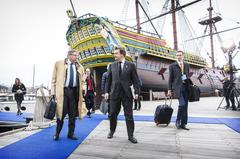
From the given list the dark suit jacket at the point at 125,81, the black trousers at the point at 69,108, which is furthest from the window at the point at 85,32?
the dark suit jacket at the point at 125,81

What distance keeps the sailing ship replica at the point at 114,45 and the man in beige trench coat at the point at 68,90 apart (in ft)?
31.5

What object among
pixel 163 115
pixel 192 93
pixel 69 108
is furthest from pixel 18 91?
pixel 192 93

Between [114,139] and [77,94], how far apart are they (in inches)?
41.8

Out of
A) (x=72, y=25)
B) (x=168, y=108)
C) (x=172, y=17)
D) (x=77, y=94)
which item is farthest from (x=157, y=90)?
(x=77, y=94)

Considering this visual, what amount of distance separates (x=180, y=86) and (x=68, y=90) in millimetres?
2299

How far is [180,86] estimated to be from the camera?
4465 millimetres

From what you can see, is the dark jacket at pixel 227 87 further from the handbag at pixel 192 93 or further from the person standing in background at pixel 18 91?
the person standing in background at pixel 18 91

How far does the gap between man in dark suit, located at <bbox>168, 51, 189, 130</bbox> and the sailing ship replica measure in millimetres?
9290

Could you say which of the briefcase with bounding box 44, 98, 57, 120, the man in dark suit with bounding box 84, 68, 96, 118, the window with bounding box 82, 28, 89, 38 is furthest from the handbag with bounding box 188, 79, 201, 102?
the window with bounding box 82, 28, 89, 38

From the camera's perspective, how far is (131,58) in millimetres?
16312

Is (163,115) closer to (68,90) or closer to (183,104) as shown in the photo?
(183,104)

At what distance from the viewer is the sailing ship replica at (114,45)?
16.0 metres

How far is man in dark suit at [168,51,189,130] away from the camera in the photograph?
4.46 m

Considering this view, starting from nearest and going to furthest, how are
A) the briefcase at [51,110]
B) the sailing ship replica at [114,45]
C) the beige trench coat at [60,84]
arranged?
1. the briefcase at [51,110]
2. the beige trench coat at [60,84]
3. the sailing ship replica at [114,45]
